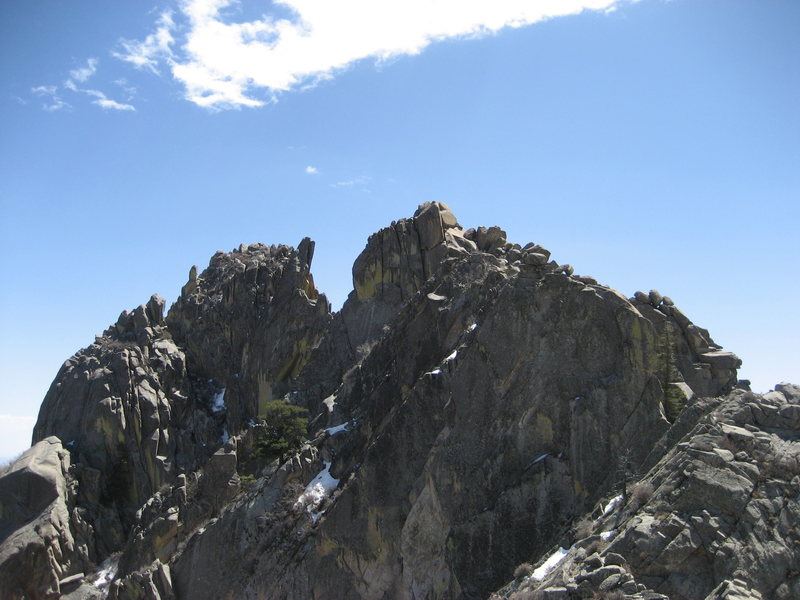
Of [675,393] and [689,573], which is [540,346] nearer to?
[675,393]

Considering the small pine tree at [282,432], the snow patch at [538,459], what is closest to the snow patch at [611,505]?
the snow patch at [538,459]

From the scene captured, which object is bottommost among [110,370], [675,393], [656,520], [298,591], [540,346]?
[298,591]

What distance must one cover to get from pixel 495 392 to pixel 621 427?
6288 millimetres

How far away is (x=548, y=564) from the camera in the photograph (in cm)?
2775

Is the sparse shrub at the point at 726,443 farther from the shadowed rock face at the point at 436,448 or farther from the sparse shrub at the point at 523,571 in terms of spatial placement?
the sparse shrub at the point at 523,571

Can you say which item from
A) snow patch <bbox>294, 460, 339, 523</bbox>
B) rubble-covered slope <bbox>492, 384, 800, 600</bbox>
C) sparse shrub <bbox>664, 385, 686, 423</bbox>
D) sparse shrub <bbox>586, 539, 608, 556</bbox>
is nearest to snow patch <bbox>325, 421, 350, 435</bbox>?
snow patch <bbox>294, 460, 339, 523</bbox>

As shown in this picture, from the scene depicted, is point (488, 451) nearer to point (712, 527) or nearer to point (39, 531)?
point (712, 527)

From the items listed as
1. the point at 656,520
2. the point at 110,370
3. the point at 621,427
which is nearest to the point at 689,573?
the point at 656,520

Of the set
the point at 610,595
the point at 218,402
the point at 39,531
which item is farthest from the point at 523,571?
the point at 218,402

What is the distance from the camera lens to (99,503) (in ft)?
227

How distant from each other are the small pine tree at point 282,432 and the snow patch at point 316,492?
7920mm

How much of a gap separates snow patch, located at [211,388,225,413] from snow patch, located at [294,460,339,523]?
3756cm

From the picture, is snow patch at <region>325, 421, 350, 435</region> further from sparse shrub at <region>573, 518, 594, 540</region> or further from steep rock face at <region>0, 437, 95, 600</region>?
steep rock face at <region>0, 437, 95, 600</region>

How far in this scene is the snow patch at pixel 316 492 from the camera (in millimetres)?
42188
